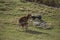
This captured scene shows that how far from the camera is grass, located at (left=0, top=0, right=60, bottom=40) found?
12.6m

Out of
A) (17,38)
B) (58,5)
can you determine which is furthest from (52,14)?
(17,38)

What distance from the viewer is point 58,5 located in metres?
19.5

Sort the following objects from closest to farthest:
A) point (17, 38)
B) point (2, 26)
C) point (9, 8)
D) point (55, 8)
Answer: point (17, 38) → point (2, 26) → point (9, 8) → point (55, 8)

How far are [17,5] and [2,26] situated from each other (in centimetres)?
467

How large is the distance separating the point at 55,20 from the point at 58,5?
345 cm

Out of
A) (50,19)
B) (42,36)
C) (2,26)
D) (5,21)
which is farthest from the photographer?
(50,19)

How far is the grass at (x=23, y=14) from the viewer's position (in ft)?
41.2

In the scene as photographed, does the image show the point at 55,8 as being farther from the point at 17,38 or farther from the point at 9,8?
the point at 17,38

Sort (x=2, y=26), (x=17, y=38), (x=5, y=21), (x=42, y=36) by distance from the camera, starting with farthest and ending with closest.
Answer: (x=5, y=21)
(x=2, y=26)
(x=42, y=36)
(x=17, y=38)

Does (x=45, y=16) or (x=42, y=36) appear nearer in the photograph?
(x=42, y=36)

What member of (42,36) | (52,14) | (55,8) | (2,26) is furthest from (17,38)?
(55,8)

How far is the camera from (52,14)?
17172 mm

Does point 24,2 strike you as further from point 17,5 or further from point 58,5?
point 58,5

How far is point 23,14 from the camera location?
1659 cm
